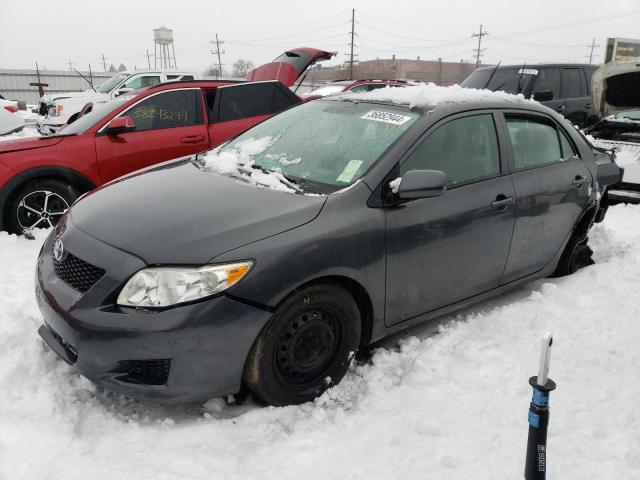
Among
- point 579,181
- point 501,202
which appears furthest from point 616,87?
point 501,202

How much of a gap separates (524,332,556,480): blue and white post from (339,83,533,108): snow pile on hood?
199cm

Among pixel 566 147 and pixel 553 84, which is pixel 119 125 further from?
pixel 553 84

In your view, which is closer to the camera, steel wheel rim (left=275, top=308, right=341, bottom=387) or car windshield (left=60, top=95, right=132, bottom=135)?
steel wheel rim (left=275, top=308, right=341, bottom=387)

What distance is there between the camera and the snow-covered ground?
2230 mm

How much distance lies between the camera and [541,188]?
3.71 m

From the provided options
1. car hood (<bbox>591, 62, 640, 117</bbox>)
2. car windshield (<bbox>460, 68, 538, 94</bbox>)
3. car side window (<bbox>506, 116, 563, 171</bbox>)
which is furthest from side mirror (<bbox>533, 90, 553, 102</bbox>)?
car side window (<bbox>506, 116, 563, 171</bbox>)

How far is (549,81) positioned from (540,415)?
9593 mm

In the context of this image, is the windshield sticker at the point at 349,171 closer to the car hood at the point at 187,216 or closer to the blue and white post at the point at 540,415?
the car hood at the point at 187,216

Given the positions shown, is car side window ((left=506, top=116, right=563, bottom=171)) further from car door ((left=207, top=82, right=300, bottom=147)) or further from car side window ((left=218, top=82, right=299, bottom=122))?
car side window ((left=218, top=82, right=299, bottom=122))

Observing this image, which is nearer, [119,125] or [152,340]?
[152,340]

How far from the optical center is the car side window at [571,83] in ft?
32.8

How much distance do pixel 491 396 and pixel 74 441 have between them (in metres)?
2.09

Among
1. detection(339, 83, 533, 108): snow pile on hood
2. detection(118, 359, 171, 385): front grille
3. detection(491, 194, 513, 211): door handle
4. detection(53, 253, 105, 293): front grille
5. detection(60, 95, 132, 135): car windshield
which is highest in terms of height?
detection(339, 83, 533, 108): snow pile on hood

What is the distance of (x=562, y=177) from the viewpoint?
3.90m
